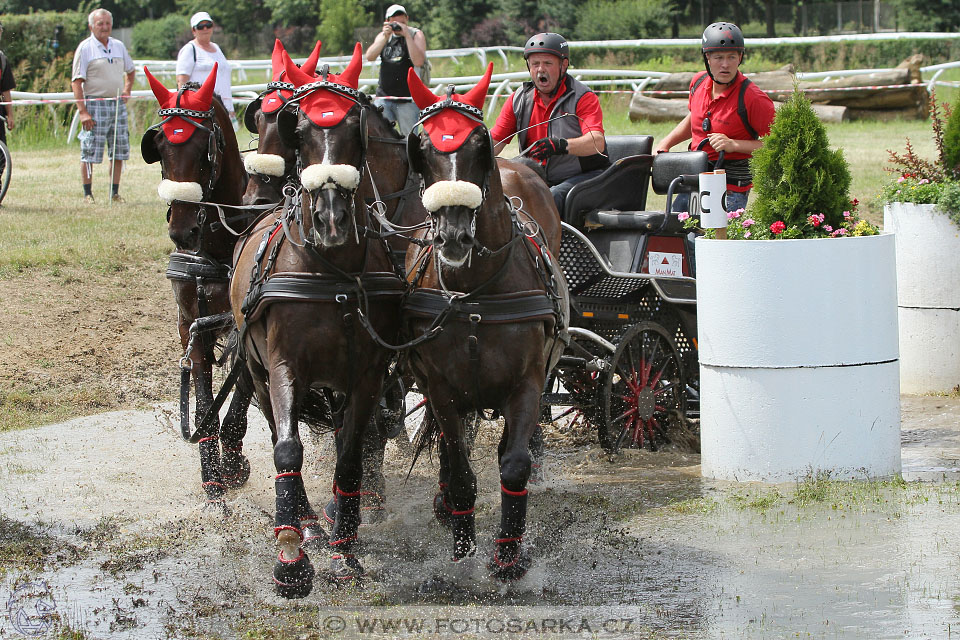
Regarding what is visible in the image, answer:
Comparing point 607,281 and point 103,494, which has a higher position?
point 607,281

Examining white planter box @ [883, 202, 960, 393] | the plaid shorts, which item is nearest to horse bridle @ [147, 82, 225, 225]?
white planter box @ [883, 202, 960, 393]

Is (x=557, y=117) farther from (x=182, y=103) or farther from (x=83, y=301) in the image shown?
(x=83, y=301)

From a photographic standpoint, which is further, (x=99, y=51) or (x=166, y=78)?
(x=166, y=78)

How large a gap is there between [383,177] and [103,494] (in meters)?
Result: 2.33

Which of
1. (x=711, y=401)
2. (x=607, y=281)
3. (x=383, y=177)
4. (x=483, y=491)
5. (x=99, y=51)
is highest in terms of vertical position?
(x=99, y=51)

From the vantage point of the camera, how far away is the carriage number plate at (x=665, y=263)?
755cm

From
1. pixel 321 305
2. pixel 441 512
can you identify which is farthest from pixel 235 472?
pixel 321 305

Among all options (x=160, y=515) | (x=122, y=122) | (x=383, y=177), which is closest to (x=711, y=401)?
(x=383, y=177)

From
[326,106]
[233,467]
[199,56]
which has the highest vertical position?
[199,56]

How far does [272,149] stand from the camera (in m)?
6.21

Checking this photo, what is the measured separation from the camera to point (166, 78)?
27094 mm

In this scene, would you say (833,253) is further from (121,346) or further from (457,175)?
(121,346)

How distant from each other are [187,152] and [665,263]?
3.01m

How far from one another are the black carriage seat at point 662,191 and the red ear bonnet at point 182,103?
242 cm
